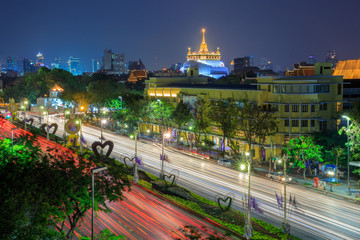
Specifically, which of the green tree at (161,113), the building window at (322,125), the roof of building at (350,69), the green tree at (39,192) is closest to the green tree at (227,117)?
the building window at (322,125)

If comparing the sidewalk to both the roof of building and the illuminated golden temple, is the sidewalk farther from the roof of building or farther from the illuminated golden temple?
the illuminated golden temple

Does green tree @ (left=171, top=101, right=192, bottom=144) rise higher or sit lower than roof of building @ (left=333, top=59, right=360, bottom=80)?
lower

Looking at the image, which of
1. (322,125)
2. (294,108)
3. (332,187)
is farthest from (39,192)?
(322,125)

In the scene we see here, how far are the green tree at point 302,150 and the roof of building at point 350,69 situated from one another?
35.9m

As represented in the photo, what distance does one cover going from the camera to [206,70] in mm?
160250

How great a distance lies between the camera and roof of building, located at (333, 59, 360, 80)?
251ft

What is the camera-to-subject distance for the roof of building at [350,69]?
7638 cm

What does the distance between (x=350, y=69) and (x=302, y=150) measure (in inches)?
1597

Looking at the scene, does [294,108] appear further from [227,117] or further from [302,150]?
[227,117]

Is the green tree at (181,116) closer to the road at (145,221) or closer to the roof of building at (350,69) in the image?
the road at (145,221)

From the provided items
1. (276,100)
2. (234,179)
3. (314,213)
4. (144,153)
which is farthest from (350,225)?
(144,153)

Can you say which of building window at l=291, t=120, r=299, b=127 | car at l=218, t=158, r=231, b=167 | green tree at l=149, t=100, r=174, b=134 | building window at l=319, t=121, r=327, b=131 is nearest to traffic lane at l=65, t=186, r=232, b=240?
car at l=218, t=158, r=231, b=167

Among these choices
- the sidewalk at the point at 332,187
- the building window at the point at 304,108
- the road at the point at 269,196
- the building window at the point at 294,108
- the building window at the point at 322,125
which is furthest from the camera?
the building window at the point at 322,125

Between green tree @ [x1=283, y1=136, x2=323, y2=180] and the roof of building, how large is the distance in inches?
1415
